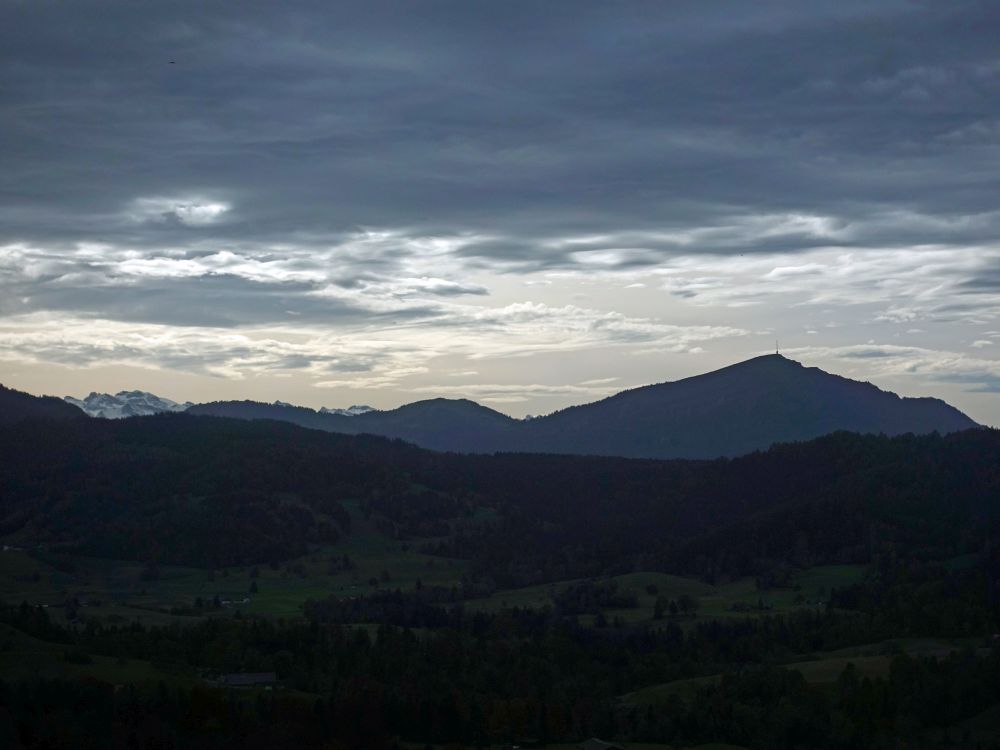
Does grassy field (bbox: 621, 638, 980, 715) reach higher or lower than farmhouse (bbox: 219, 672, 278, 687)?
lower

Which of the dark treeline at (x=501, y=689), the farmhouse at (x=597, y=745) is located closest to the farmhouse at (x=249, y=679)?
the dark treeline at (x=501, y=689)

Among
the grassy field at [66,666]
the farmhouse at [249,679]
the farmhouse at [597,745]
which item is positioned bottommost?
the farmhouse at [597,745]

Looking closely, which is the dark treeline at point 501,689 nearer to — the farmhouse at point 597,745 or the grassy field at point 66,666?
the grassy field at point 66,666

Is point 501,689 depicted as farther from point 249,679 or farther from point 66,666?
point 66,666

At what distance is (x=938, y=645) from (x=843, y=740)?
43.2m

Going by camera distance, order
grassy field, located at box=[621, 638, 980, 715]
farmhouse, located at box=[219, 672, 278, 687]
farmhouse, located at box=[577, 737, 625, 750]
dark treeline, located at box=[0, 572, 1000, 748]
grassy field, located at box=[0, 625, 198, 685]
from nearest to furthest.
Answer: dark treeline, located at box=[0, 572, 1000, 748] → farmhouse, located at box=[577, 737, 625, 750] → grassy field, located at box=[0, 625, 198, 685] → farmhouse, located at box=[219, 672, 278, 687] → grassy field, located at box=[621, 638, 980, 715]

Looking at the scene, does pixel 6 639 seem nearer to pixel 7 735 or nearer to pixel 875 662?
pixel 7 735

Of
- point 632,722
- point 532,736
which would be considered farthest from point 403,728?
point 632,722

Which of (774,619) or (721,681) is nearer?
(721,681)

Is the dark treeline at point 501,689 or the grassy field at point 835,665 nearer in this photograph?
the dark treeline at point 501,689

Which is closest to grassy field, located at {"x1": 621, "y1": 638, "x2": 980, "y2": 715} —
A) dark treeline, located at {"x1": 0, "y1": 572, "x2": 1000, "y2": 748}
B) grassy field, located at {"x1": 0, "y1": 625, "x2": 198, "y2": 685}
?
dark treeline, located at {"x1": 0, "y1": 572, "x2": 1000, "y2": 748}

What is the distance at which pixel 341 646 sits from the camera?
15000cm

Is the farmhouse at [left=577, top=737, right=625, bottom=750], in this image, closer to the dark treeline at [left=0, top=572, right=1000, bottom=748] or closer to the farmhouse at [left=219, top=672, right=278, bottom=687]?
the dark treeline at [left=0, top=572, right=1000, bottom=748]

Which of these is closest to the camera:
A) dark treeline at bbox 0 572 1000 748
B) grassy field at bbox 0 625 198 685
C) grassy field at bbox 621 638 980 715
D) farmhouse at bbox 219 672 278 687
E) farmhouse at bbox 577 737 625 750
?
dark treeline at bbox 0 572 1000 748
